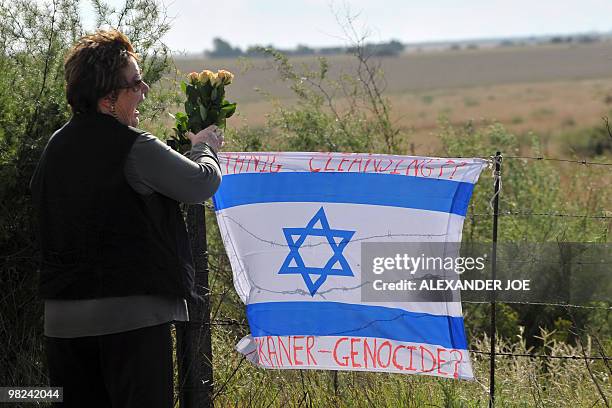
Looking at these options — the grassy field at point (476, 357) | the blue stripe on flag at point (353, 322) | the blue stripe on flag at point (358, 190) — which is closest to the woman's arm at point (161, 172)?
the blue stripe on flag at point (358, 190)

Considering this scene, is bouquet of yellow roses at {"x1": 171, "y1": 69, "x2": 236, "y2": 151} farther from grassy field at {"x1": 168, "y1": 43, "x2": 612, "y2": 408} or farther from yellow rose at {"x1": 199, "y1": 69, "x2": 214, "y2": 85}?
grassy field at {"x1": 168, "y1": 43, "x2": 612, "y2": 408}

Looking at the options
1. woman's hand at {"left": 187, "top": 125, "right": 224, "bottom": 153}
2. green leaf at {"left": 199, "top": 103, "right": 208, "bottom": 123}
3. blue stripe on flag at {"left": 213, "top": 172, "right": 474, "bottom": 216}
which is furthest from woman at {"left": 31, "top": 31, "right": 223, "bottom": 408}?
blue stripe on flag at {"left": 213, "top": 172, "right": 474, "bottom": 216}

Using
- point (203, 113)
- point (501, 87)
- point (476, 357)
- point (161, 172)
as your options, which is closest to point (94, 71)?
point (161, 172)

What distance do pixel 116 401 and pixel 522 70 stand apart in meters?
111

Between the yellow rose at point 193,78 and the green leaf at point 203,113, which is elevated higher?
the yellow rose at point 193,78

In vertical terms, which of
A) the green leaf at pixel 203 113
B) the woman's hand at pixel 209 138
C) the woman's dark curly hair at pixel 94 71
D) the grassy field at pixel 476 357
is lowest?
the grassy field at pixel 476 357

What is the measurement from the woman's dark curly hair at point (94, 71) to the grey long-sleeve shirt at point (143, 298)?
0.22 m

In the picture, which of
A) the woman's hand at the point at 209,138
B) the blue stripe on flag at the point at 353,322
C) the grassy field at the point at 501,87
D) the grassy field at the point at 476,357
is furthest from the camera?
the grassy field at the point at 501,87

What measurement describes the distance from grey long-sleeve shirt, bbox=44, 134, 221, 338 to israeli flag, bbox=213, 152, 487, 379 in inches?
43.7

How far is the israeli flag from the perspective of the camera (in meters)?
4.29

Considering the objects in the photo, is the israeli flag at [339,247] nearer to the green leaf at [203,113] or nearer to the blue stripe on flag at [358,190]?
the blue stripe on flag at [358,190]

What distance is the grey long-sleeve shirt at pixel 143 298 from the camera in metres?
3.21

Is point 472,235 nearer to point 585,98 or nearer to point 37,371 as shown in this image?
point 37,371

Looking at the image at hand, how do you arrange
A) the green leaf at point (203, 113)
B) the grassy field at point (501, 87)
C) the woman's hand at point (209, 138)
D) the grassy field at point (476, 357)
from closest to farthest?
1. the woman's hand at point (209, 138)
2. the green leaf at point (203, 113)
3. the grassy field at point (476, 357)
4. the grassy field at point (501, 87)
